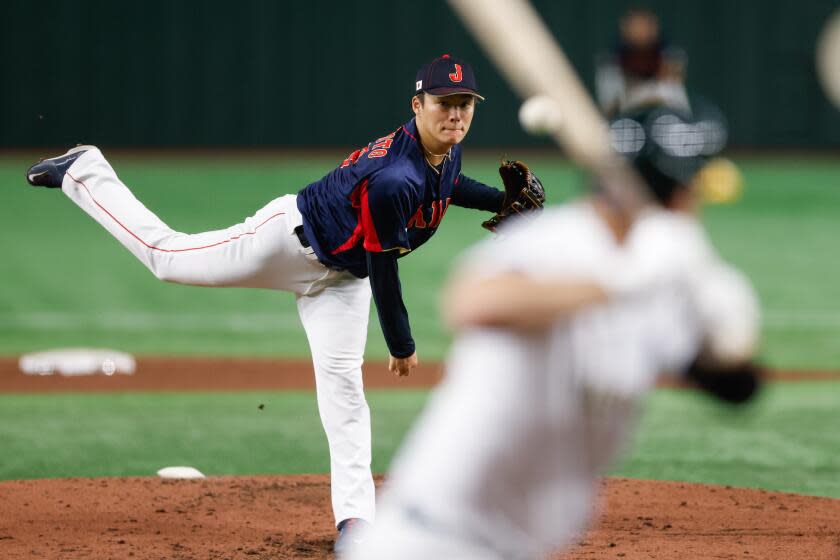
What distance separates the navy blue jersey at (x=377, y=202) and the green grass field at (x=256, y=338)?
1.11 meters

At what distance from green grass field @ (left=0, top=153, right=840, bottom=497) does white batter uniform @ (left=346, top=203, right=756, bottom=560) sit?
1435 millimetres

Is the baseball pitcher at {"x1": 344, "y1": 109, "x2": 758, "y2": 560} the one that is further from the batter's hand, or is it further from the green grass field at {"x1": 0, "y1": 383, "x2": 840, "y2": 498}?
the green grass field at {"x1": 0, "y1": 383, "x2": 840, "y2": 498}

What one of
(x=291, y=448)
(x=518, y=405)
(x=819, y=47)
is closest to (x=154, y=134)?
(x=819, y=47)

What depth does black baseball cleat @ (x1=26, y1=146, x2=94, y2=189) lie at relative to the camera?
18.0 feet

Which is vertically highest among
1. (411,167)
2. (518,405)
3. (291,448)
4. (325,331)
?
(411,167)

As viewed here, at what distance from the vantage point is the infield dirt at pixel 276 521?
17.1 ft

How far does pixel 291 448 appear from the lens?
7527mm

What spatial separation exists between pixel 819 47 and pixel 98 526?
73.2 ft

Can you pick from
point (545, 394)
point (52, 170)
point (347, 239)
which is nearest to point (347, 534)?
point (347, 239)

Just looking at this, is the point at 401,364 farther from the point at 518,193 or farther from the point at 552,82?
the point at 552,82

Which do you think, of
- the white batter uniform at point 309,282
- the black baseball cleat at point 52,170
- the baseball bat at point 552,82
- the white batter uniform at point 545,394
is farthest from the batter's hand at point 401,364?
the baseball bat at point 552,82

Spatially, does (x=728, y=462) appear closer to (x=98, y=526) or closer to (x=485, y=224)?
(x=485, y=224)

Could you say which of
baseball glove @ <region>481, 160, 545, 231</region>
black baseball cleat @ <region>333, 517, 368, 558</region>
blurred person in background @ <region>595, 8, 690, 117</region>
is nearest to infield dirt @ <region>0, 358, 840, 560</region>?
A: black baseball cleat @ <region>333, 517, 368, 558</region>

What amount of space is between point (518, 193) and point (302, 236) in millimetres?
937
